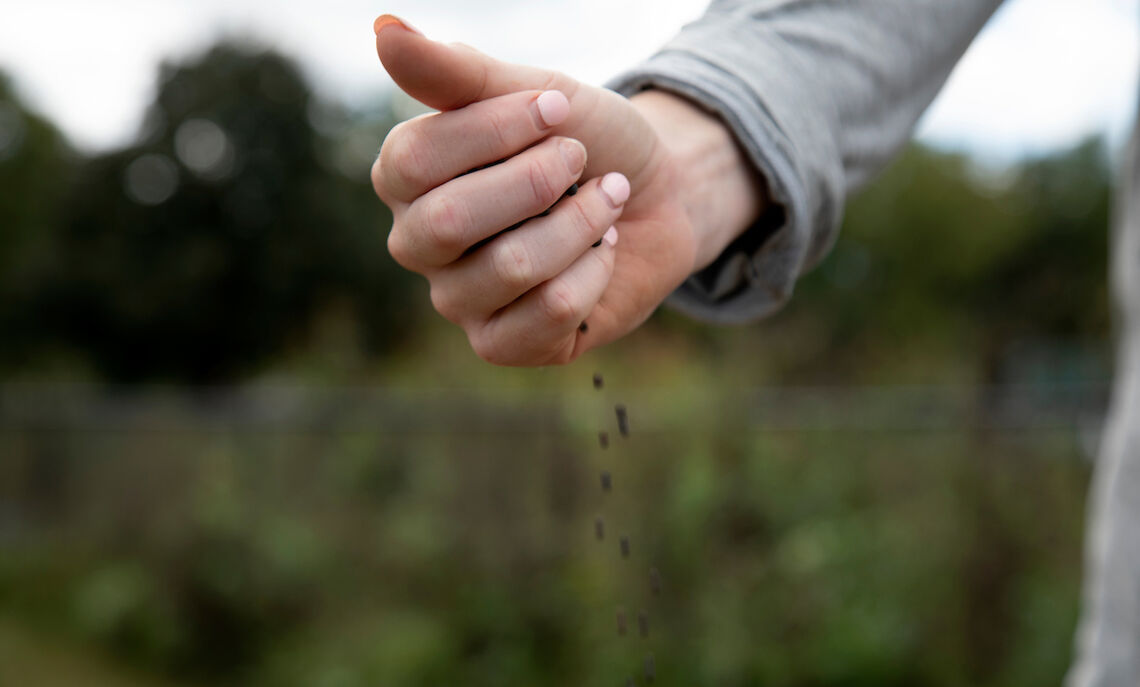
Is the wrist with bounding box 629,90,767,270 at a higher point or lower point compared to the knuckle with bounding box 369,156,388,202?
lower

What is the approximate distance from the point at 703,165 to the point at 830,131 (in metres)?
0.22

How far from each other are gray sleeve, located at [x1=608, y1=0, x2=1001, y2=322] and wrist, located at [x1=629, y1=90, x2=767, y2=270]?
2cm

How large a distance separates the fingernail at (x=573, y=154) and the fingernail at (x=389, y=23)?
193 millimetres

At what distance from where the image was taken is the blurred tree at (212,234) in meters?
9.88

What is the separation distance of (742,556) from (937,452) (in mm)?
1180

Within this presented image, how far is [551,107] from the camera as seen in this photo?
85cm

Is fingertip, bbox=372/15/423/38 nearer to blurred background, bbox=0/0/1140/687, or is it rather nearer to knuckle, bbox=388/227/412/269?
knuckle, bbox=388/227/412/269

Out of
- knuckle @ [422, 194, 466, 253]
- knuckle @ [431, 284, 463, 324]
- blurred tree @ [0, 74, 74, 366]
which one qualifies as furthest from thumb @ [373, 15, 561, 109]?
blurred tree @ [0, 74, 74, 366]

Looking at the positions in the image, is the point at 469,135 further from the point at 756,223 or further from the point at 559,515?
the point at 559,515

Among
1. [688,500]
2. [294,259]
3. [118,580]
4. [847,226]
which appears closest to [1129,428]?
[688,500]

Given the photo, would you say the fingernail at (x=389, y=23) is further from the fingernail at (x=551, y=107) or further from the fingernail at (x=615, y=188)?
the fingernail at (x=615, y=188)

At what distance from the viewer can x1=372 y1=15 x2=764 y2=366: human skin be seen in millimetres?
842

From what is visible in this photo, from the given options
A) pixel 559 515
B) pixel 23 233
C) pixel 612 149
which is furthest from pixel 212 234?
pixel 612 149

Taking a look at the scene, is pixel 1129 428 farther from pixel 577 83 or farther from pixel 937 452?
pixel 937 452
